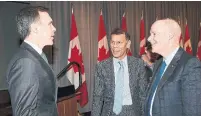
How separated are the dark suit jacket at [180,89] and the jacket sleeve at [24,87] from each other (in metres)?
0.86

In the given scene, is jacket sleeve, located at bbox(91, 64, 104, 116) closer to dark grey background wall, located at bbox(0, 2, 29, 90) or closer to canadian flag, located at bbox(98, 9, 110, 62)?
dark grey background wall, located at bbox(0, 2, 29, 90)

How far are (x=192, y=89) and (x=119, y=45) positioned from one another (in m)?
1.07

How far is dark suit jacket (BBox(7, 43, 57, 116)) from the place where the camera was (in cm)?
155

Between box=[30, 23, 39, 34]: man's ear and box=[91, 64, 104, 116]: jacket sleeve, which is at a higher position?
box=[30, 23, 39, 34]: man's ear

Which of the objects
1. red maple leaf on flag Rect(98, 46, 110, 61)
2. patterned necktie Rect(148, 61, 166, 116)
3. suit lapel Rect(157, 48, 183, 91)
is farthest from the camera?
red maple leaf on flag Rect(98, 46, 110, 61)

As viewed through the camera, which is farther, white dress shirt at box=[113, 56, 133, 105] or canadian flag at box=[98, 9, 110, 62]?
canadian flag at box=[98, 9, 110, 62]

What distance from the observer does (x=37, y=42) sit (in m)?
1.74

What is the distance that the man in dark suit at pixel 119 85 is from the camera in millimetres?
2606

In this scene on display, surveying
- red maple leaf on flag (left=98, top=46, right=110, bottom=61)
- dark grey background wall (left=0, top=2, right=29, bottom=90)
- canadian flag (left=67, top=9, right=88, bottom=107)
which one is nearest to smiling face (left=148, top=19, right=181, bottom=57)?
dark grey background wall (left=0, top=2, right=29, bottom=90)

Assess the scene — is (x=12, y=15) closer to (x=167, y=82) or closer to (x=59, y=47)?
(x=59, y=47)

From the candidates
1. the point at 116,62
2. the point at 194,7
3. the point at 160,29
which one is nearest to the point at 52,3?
the point at 116,62

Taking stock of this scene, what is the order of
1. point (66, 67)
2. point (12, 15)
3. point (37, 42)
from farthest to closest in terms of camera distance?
point (66, 67) → point (12, 15) → point (37, 42)

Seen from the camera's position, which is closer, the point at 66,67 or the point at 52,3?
the point at 66,67

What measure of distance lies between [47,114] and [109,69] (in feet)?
3.75
